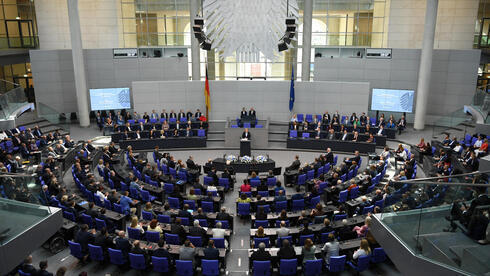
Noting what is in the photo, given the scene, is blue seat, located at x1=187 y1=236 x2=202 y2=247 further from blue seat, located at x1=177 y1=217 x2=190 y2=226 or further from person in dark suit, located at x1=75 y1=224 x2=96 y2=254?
person in dark suit, located at x1=75 y1=224 x2=96 y2=254

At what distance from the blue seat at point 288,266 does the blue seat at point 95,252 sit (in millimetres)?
4470

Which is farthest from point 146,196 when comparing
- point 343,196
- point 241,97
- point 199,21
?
point 241,97

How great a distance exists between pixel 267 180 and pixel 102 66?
1703 cm

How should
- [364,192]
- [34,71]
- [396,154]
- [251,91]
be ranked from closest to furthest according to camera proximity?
1. [364,192]
2. [396,154]
3. [251,91]
4. [34,71]

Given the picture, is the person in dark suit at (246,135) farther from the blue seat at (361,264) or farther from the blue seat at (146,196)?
the blue seat at (361,264)

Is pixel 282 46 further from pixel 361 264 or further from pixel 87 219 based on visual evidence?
pixel 87 219

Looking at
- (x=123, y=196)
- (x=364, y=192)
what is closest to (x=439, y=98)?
(x=364, y=192)

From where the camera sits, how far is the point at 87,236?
10.1m

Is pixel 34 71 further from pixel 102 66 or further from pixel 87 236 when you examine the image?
pixel 87 236

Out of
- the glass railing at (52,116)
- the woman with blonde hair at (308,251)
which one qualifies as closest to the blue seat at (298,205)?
the woman with blonde hair at (308,251)

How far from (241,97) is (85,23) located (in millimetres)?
12943

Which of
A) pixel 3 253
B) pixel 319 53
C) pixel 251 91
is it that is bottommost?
pixel 3 253

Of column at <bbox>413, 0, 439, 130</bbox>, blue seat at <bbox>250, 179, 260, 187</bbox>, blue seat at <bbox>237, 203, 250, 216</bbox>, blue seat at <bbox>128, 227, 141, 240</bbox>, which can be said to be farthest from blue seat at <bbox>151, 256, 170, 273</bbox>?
column at <bbox>413, 0, 439, 130</bbox>

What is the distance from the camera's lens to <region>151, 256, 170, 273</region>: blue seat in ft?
30.8
